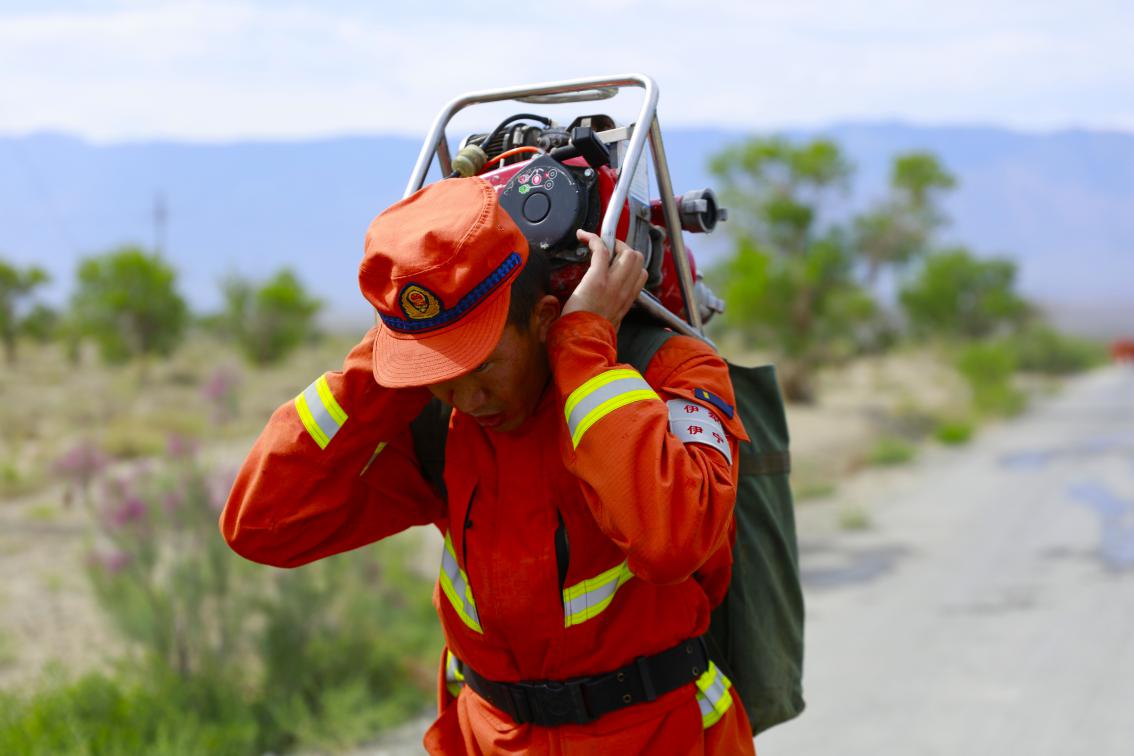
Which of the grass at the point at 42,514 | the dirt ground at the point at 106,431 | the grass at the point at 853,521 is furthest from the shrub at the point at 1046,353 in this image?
the grass at the point at 42,514

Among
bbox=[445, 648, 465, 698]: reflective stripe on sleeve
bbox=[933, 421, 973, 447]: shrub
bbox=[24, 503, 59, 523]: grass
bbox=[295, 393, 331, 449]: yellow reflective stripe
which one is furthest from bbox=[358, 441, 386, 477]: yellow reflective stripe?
bbox=[933, 421, 973, 447]: shrub

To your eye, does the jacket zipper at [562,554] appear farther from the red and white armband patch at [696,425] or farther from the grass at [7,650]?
the grass at [7,650]

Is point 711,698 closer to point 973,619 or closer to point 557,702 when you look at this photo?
point 557,702

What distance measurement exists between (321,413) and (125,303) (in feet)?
92.2

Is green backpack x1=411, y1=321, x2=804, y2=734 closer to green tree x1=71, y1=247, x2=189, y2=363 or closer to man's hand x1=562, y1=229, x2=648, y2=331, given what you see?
man's hand x1=562, y1=229, x2=648, y2=331

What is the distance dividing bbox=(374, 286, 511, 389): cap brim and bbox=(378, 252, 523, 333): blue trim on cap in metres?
0.01

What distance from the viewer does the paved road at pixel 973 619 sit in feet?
16.3

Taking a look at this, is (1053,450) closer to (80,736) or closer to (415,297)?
(80,736)

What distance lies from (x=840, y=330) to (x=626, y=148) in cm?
2060

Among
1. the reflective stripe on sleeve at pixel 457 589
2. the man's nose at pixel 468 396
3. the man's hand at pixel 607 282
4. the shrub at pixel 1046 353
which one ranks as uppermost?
the man's hand at pixel 607 282

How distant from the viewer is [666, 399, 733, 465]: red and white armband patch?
1.82 metres

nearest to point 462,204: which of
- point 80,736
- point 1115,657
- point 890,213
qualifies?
point 80,736

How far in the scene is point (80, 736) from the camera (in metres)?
4.20

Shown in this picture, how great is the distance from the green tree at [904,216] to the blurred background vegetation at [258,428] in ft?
0.17
